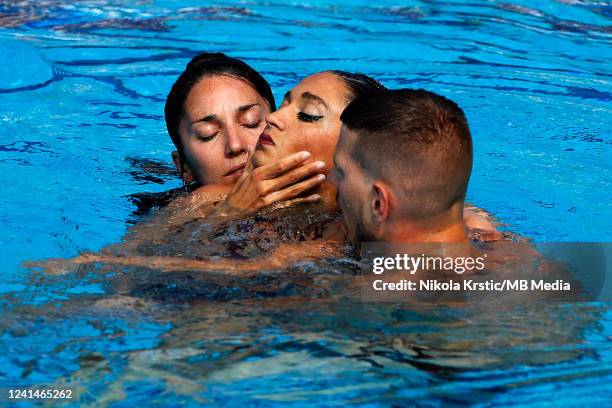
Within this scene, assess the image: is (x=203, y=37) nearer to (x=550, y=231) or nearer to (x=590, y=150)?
(x=590, y=150)

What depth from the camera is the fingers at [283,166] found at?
484 centimetres

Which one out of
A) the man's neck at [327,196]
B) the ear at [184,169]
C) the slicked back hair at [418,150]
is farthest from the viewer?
the ear at [184,169]

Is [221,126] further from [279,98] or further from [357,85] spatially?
[279,98]

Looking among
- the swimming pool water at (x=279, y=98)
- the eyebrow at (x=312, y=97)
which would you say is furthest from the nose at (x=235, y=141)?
the swimming pool water at (x=279, y=98)

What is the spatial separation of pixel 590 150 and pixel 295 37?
12.7 ft

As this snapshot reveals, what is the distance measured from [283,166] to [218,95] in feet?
2.95

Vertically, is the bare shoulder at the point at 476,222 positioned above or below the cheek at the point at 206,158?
below

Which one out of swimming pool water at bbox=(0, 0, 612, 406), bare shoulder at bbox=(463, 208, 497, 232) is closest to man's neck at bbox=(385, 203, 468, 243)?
swimming pool water at bbox=(0, 0, 612, 406)

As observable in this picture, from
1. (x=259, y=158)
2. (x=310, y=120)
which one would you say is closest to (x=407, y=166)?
(x=310, y=120)

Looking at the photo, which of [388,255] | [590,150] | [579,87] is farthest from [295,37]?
[388,255]

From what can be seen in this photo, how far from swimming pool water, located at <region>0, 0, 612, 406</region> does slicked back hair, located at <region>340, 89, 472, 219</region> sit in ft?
1.64

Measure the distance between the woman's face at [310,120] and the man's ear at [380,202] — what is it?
876mm

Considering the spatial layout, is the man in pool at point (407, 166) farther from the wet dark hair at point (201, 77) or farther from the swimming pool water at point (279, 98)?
the wet dark hair at point (201, 77)

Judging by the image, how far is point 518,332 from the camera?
12.7 feet
